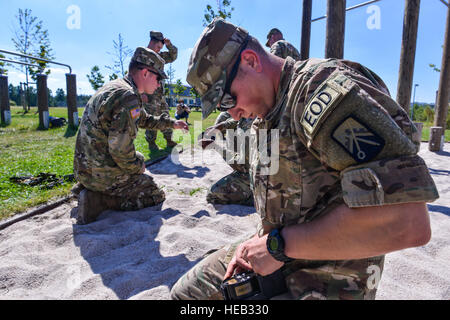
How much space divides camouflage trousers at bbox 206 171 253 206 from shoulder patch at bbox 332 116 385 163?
2.83 m

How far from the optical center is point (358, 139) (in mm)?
1009

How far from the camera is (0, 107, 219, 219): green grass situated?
3.80 metres

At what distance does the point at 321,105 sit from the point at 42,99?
1204cm

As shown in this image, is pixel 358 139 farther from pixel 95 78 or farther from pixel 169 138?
pixel 95 78

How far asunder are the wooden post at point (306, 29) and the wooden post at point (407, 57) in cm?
164

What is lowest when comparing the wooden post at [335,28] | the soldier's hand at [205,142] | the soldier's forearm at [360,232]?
the soldier's forearm at [360,232]

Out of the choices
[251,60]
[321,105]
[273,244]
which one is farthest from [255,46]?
[273,244]

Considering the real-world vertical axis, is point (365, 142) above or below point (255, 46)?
below

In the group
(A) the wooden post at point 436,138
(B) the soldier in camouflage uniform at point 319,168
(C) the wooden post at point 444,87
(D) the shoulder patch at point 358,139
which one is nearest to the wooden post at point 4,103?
(B) the soldier in camouflage uniform at point 319,168

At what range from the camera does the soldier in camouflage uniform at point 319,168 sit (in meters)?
0.99

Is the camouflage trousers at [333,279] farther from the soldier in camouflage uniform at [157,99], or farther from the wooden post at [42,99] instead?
the wooden post at [42,99]

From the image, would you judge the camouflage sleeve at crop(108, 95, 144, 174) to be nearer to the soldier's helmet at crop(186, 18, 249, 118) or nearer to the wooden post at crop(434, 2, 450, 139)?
the soldier's helmet at crop(186, 18, 249, 118)
